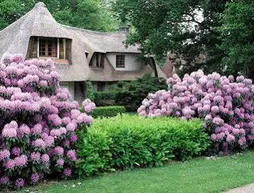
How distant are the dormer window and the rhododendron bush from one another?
21102mm

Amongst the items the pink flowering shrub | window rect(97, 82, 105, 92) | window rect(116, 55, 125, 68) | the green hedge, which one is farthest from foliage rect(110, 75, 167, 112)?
the green hedge

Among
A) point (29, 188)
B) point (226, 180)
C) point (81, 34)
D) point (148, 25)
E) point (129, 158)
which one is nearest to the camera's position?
point (29, 188)

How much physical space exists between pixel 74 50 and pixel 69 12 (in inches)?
536

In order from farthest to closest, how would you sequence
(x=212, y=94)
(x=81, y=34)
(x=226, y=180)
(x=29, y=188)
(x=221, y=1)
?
(x=81, y=34) → (x=221, y=1) → (x=212, y=94) → (x=226, y=180) → (x=29, y=188)

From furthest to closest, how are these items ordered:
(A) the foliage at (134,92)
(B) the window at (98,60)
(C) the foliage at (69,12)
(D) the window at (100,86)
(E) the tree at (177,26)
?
(C) the foliage at (69,12)
(D) the window at (100,86)
(B) the window at (98,60)
(A) the foliage at (134,92)
(E) the tree at (177,26)

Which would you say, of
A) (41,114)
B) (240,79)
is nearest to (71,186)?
(41,114)

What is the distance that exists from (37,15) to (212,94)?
20.6 meters

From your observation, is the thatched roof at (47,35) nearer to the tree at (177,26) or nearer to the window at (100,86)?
the window at (100,86)

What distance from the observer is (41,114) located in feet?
29.6

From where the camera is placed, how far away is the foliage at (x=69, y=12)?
42.4m

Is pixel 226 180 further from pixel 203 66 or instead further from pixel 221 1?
pixel 203 66

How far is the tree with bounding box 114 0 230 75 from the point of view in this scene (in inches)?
1125

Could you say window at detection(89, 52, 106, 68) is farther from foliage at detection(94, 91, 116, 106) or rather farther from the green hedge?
the green hedge

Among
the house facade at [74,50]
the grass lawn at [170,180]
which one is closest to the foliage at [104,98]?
the house facade at [74,50]
